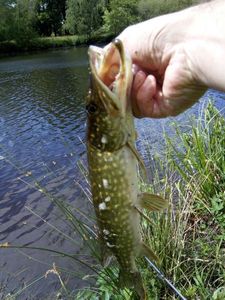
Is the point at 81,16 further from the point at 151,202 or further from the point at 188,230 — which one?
the point at 151,202

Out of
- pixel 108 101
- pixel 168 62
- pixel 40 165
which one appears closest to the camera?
pixel 108 101

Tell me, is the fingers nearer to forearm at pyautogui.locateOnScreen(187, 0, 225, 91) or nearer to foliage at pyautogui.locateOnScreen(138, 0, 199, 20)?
forearm at pyautogui.locateOnScreen(187, 0, 225, 91)

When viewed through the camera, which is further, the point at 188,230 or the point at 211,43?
the point at 188,230

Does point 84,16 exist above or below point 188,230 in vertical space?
below

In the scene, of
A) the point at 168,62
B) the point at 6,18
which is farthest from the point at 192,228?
the point at 6,18

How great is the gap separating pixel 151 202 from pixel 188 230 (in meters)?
3.06

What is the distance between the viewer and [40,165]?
12016 millimetres

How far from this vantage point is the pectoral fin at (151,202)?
2223 mm

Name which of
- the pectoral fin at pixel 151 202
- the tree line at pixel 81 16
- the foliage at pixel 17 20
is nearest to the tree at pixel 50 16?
the tree line at pixel 81 16

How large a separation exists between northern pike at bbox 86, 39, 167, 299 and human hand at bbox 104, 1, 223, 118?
0.09 m

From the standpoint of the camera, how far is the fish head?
5.94 ft

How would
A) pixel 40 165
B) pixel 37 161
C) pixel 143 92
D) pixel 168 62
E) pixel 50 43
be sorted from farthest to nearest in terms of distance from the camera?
1. pixel 50 43
2. pixel 37 161
3. pixel 40 165
4. pixel 143 92
5. pixel 168 62

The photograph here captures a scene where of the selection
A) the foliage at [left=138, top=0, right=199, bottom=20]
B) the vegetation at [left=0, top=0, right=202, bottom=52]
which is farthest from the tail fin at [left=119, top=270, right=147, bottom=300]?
the vegetation at [left=0, top=0, right=202, bottom=52]

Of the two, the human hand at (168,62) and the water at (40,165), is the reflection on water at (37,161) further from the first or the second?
the human hand at (168,62)
